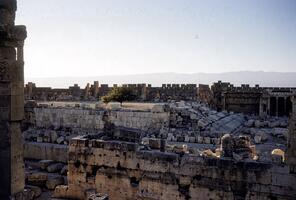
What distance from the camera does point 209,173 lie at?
9133mm

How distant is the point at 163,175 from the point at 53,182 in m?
5.26

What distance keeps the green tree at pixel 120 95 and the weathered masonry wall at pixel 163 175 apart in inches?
622

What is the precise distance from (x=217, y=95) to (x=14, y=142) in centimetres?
2755

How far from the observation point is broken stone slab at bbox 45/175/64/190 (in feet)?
42.6

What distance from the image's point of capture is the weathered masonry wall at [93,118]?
763 inches

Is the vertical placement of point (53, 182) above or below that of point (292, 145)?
below

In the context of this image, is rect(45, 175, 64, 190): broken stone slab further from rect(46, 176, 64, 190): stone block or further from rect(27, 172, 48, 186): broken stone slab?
rect(27, 172, 48, 186): broken stone slab

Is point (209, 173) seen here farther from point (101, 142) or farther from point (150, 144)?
point (101, 142)

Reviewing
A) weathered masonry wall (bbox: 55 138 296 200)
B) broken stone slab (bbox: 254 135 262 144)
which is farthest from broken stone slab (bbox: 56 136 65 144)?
broken stone slab (bbox: 254 135 262 144)

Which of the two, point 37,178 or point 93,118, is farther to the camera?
point 93,118

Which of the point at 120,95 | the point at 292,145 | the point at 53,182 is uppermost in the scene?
the point at 120,95

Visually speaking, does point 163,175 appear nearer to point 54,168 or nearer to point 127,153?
point 127,153

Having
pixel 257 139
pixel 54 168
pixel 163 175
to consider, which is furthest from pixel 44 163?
pixel 257 139

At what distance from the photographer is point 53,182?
42.7 ft
